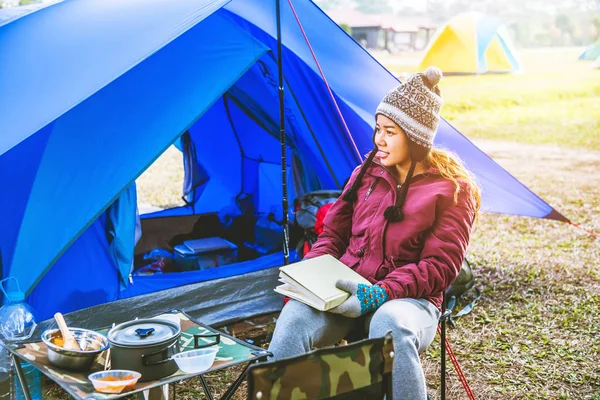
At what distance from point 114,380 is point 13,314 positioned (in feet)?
2.98

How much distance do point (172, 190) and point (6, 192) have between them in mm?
4020

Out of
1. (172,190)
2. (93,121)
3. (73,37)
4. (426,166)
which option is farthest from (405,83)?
(172,190)

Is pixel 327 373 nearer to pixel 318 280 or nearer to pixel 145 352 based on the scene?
pixel 145 352

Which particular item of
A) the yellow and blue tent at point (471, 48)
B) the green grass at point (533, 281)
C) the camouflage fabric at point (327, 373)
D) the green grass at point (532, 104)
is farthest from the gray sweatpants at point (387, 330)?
the yellow and blue tent at point (471, 48)

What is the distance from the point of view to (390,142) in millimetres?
2318

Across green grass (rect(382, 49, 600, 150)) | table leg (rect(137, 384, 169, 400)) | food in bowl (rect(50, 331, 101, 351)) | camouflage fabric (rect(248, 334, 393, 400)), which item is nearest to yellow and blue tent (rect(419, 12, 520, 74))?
green grass (rect(382, 49, 600, 150))

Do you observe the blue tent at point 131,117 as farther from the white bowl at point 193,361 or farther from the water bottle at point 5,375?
the white bowl at point 193,361

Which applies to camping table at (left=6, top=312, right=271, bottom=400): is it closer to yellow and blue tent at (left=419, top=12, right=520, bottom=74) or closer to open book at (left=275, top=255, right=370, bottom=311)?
open book at (left=275, top=255, right=370, bottom=311)

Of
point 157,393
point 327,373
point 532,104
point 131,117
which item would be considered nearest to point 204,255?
point 131,117

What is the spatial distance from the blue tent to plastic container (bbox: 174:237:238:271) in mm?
268

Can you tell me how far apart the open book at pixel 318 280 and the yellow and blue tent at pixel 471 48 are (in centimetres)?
978

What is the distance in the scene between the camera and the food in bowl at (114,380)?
1.64 m

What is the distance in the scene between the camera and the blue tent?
8.14ft

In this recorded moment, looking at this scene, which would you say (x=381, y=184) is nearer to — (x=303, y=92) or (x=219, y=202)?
(x=303, y=92)
